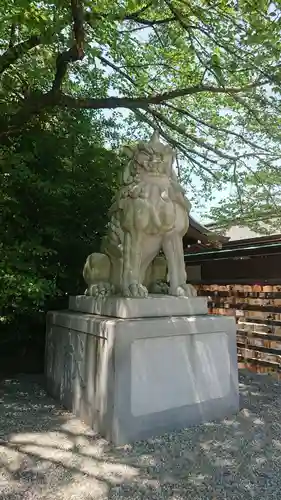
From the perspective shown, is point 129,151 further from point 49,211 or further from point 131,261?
point 49,211

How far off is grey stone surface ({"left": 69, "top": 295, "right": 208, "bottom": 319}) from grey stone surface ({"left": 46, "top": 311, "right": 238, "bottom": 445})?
0.09 m

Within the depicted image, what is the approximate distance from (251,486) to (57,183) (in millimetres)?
3829

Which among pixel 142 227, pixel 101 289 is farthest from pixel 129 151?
pixel 101 289

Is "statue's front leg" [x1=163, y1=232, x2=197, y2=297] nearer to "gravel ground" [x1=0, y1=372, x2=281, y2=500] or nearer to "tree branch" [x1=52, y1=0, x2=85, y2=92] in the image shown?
"gravel ground" [x1=0, y1=372, x2=281, y2=500]

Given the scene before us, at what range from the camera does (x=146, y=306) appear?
3100 millimetres

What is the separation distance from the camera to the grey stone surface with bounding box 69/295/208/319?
9.95ft

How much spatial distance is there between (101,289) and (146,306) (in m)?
0.66

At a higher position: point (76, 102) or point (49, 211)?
point (76, 102)

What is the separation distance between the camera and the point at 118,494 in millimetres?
2070

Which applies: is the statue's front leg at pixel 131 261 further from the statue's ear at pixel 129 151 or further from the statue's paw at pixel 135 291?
the statue's ear at pixel 129 151

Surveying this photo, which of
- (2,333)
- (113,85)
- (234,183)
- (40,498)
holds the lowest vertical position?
(40,498)

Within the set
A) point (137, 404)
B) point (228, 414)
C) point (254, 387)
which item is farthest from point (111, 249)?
point (254, 387)

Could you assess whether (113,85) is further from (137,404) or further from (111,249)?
(137,404)

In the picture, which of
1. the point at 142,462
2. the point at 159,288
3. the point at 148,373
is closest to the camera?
the point at 142,462
